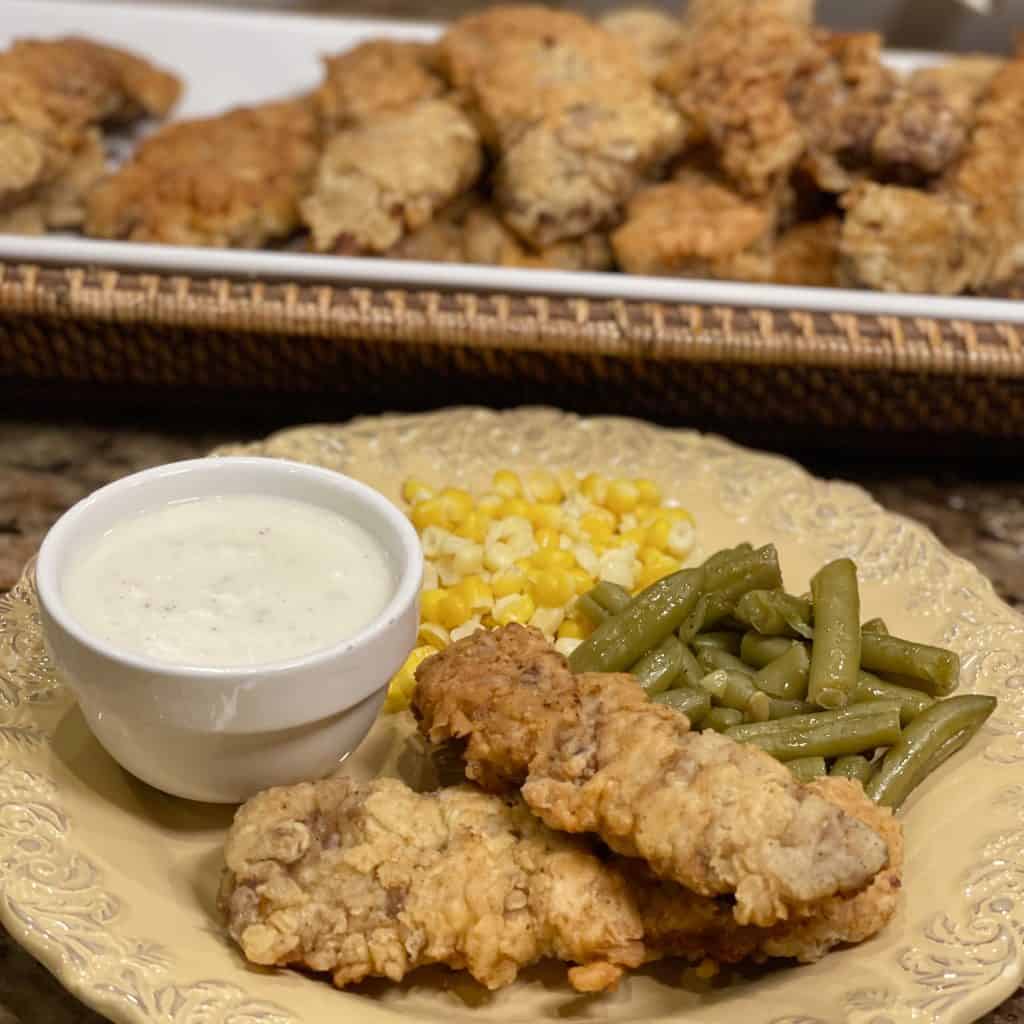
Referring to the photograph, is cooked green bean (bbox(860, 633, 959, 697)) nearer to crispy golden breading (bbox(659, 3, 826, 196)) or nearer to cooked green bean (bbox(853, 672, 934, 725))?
cooked green bean (bbox(853, 672, 934, 725))

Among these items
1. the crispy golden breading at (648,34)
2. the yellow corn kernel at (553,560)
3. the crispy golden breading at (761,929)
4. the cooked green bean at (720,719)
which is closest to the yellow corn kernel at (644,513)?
the yellow corn kernel at (553,560)

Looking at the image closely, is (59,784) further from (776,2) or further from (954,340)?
(776,2)

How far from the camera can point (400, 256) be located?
400cm

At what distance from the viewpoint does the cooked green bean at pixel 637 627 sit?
282 cm

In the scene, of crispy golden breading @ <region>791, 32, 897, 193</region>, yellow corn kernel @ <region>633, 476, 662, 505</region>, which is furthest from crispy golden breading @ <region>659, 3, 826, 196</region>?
yellow corn kernel @ <region>633, 476, 662, 505</region>

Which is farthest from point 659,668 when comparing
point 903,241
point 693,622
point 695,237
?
point 903,241

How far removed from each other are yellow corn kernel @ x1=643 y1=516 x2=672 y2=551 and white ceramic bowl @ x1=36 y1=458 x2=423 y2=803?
78 centimetres

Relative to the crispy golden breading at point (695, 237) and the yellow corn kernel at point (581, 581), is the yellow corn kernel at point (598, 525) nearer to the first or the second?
the yellow corn kernel at point (581, 581)

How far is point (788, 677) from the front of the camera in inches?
109

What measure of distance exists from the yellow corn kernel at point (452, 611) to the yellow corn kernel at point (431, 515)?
252 mm

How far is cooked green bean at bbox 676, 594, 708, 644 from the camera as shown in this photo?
9.55ft

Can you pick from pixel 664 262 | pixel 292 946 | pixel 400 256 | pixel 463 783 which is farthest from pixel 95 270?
pixel 292 946

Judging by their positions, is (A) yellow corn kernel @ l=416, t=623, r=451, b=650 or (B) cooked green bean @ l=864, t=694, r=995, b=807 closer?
(B) cooked green bean @ l=864, t=694, r=995, b=807

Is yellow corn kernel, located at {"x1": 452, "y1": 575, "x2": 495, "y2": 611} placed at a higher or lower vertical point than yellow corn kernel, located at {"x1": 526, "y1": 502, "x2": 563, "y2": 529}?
lower
